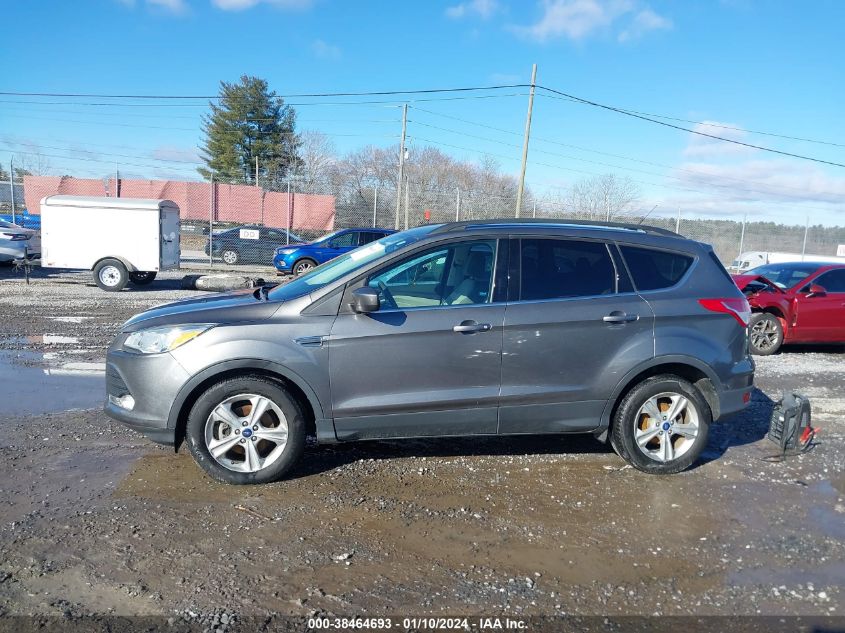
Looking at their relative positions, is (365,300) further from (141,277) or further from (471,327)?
(141,277)

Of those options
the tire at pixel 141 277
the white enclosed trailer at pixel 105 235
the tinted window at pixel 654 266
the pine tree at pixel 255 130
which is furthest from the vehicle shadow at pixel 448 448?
the pine tree at pixel 255 130

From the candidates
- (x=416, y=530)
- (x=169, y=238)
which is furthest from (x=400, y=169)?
(x=416, y=530)

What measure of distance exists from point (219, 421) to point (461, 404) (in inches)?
64.6

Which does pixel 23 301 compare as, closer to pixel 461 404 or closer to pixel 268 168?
pixel 461 404

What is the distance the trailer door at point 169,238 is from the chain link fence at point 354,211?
381 inches

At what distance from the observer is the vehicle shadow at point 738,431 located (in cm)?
539

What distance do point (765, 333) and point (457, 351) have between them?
288 inches

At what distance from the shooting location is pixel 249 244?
23406 millimetres

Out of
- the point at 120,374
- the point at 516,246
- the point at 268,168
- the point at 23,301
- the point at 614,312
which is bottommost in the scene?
the point at 23,301

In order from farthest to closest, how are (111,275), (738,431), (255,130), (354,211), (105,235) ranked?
(255,130) → (354,211) → (111,275) → (105,235) → (738,431)

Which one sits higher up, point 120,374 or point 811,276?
point 811,276

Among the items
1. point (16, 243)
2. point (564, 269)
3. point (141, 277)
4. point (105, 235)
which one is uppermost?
point (564, 269)

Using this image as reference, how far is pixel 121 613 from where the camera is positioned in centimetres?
292

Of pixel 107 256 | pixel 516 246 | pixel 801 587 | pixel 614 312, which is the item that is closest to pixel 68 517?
pixel 516 246
